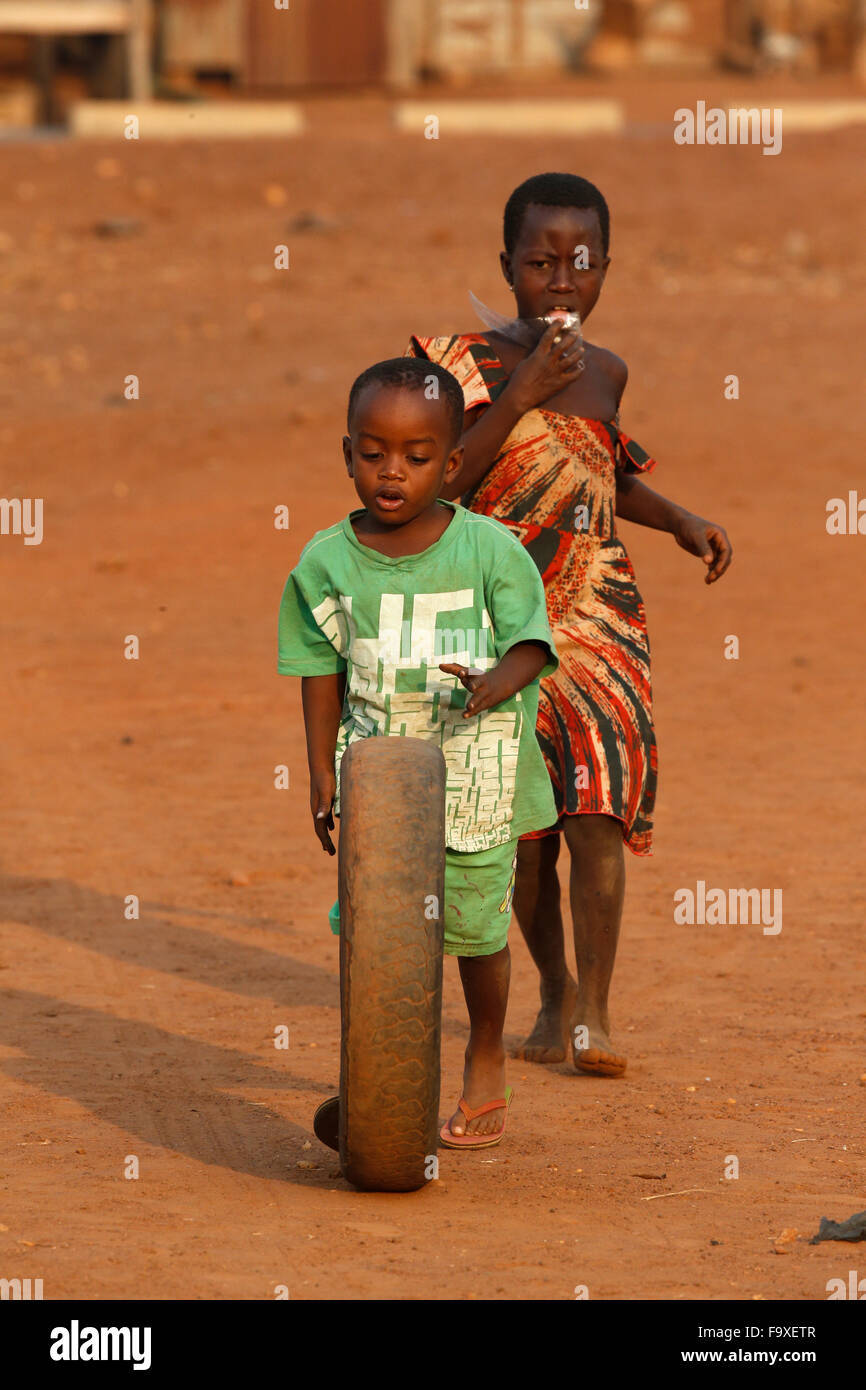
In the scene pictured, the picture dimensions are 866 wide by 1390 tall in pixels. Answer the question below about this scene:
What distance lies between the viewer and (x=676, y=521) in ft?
16.3

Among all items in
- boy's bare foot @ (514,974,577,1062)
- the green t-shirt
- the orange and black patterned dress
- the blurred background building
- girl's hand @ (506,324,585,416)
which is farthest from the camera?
the blurred background building

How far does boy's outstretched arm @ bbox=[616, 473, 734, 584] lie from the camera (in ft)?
15.9

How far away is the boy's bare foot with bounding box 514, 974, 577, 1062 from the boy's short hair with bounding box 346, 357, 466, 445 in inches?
66.7

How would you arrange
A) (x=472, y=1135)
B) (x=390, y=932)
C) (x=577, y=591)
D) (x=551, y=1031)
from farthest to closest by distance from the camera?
(x=551, y=1031), (x=577, y=591), (x=472, y=1135), (x=390, y=932)

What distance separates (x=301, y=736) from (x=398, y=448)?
181 inches

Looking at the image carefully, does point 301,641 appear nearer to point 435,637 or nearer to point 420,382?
point 435,637

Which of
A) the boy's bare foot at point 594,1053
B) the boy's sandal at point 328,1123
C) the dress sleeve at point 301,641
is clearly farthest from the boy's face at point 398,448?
the boy's bare foot at point 594,1053

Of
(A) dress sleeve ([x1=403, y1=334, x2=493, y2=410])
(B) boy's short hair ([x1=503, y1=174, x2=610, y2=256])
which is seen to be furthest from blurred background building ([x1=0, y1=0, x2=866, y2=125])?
(A) dress sleeve ([x1=403, y1=334, x2=493, y2=410])

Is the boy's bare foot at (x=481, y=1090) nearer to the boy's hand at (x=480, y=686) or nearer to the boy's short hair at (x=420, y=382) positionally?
the boy's hand at (x=480, y=686)

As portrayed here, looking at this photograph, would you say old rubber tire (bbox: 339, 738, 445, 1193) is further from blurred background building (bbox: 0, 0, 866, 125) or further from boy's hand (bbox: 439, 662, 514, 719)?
blurred background building (bbox: 0, 0, 866, 125)

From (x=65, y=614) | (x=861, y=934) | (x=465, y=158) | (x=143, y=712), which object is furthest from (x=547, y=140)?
(x=861, y=934)

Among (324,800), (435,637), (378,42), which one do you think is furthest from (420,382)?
(378,42)

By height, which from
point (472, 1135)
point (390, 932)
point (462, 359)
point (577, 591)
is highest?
point (462, 359)

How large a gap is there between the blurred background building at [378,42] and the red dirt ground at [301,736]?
3.36 meters
